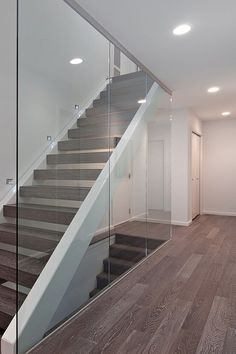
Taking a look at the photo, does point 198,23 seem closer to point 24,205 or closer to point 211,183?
point 24,205

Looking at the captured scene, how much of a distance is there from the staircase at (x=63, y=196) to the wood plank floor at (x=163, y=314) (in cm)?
32

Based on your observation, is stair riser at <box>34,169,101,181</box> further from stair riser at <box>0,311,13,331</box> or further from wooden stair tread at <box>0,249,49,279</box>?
stair riser at <box>0,311,13,331</box>

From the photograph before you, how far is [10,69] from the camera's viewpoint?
2.92 m

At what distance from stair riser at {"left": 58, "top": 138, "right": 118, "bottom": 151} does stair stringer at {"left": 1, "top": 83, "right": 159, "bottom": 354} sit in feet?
0.36

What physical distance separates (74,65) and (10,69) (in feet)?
3.19

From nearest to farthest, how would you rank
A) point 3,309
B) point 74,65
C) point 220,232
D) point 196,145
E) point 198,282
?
1. point 3,309
2. point 198,282
3. point 74,65
4. point 220,232
5. point 196,145

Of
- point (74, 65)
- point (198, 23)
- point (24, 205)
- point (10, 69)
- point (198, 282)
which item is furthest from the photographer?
point (74, 65)

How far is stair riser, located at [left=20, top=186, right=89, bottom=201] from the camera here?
2.59m

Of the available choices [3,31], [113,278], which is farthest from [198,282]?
[3,31]

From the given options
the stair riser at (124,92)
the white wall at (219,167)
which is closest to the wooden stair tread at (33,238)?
the stair riser at (124,92)

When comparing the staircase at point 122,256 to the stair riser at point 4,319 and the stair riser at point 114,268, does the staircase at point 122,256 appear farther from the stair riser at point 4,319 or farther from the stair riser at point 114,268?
the stair riser at point 4,319

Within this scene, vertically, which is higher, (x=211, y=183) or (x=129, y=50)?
(x=129, y=50)

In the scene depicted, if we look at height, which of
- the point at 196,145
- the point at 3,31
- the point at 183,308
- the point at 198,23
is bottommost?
the point at 183,308

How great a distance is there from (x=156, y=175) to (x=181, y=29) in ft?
7.20
